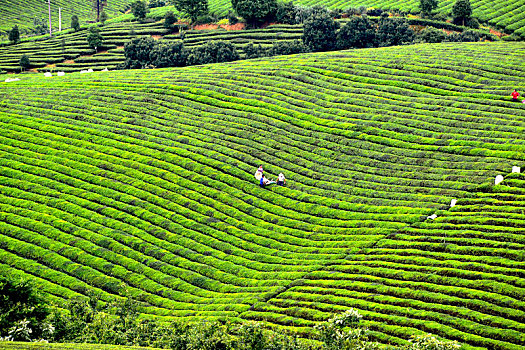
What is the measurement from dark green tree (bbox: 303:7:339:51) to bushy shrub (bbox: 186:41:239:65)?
36.2 ft

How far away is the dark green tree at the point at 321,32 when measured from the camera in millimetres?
93000

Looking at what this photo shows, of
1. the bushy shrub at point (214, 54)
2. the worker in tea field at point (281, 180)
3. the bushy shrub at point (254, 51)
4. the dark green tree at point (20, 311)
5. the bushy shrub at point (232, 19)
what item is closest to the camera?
the dark green tree at point (20, 311)

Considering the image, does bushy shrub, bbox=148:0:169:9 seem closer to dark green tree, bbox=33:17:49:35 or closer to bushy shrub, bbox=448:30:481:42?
dark green tree, bbox=33:17:49:35

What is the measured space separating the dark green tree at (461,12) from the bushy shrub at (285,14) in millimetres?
25614

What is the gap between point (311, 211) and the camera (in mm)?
49562

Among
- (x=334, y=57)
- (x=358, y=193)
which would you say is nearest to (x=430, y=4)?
(x=334, y=57)

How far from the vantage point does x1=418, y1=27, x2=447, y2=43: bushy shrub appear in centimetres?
9081

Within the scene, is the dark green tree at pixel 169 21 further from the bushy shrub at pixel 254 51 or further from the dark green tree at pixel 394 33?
the dark green tree at pixel 394 33

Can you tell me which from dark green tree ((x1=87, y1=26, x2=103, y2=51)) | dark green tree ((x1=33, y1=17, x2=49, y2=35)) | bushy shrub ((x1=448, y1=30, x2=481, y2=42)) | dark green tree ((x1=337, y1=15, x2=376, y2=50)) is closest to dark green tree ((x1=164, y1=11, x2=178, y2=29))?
dark green tree ((x1=87, y1=26, x2=103, y2=51))

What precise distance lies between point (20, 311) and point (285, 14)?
85608mm

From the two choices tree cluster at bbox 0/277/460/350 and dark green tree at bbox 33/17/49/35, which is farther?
dark green tree at bbox 33/17/49/35

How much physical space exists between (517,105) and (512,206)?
19473 mm

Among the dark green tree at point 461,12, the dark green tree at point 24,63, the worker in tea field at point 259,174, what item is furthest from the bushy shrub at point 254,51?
the worker in tea field at point 259,174

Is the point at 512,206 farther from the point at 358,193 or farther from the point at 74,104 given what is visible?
the point at 74,104
